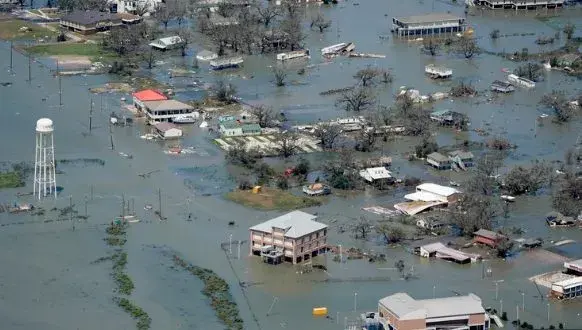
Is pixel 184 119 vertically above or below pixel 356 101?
below

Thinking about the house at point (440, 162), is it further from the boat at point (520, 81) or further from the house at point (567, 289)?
the boat at point (520, 81)

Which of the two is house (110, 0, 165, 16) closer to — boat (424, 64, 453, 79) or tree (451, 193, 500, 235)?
boat (424, 64, 453, 79)

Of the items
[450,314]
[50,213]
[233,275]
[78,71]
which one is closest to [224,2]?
[78,71]

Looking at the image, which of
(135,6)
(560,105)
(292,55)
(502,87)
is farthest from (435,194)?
(135,6)

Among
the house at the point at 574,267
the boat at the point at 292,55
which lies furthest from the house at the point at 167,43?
the house at the point at 574,267

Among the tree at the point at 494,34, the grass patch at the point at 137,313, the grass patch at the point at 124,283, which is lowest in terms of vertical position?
the grass patch at the point at 124,283

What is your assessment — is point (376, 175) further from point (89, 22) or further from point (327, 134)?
point (89, 22)
